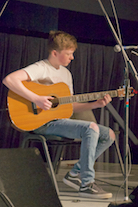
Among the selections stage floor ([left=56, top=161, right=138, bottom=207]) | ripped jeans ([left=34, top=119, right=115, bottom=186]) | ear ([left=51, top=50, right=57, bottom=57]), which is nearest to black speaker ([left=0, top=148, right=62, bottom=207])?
stage floor ([left=56, top=161, right=138, bottom=207])

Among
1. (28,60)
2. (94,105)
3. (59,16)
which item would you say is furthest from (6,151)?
(59,16)

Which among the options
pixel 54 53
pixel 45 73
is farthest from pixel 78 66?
pixel 45 73

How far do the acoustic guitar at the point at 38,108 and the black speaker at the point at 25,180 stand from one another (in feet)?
1.85

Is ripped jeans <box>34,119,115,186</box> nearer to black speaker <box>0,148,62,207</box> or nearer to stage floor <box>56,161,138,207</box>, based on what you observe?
stage floor <box>56,161,138,207</box>

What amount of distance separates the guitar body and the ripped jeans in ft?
0.22

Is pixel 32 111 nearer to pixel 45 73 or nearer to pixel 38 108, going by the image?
pixel 38 108

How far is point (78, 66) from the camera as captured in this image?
4.00 m

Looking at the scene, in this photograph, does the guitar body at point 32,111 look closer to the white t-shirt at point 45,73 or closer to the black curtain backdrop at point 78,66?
the white t-shirt at point 45,73

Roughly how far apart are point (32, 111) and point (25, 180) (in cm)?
78

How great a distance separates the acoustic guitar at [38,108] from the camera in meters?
1.89

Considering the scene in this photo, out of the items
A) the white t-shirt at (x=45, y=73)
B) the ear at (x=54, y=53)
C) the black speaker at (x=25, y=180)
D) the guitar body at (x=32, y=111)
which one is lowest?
the black speaker at (x=25, y=180)

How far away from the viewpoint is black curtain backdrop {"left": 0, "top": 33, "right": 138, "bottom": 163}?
3535 mm

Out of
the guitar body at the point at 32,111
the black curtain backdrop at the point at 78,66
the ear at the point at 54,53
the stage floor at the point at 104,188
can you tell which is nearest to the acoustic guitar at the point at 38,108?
the guitar body at the point at 32,111

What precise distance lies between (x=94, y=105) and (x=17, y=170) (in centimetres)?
103
